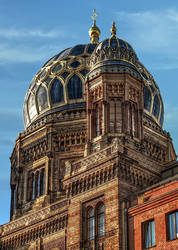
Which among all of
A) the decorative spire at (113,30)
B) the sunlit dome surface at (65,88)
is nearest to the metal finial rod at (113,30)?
the decorative spire at (113,30)

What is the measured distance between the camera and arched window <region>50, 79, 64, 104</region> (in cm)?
4323

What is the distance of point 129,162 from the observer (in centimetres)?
2773

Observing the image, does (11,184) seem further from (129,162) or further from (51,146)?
(129,162)

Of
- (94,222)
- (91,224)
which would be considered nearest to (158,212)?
(94,222)

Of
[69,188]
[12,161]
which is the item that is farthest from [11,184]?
[69,188]

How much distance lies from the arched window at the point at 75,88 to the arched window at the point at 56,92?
0.67m

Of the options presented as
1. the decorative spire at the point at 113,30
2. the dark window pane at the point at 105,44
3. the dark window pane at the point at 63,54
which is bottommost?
the dark window pane at the point at 105,44

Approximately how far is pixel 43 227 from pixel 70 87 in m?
14.2

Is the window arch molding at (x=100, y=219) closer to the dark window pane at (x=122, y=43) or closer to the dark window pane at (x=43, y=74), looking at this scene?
the dark window pane at (x=122, y=43)

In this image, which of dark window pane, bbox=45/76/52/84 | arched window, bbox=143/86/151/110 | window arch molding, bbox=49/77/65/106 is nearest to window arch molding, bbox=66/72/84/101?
window arch molding, bbox=49/77/65/106

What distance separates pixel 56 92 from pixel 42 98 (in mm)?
1299

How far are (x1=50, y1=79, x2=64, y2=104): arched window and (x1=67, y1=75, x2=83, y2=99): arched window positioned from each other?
2.21ft

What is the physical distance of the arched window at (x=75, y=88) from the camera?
42750mm

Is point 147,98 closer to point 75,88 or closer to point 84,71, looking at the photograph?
point 84,71
